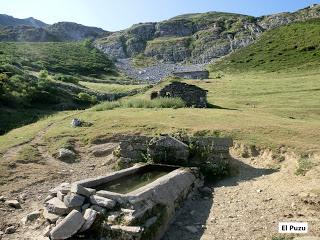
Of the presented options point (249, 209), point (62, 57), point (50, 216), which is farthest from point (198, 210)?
point (62, 57)

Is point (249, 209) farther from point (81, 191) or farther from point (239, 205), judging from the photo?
point (81, 191)

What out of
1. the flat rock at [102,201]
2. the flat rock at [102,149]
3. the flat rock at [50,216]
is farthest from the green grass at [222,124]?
the flat rock at [50,216]

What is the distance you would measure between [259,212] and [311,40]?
9817 centimetres

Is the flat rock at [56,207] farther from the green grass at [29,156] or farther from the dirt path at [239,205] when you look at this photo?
the green grass at [29,156]

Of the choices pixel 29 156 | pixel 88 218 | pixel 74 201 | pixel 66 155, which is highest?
pixel 74 201

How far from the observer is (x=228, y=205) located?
14609 millimetres

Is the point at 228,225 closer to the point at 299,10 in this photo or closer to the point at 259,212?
the point at 259,212

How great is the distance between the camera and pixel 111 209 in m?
11.8

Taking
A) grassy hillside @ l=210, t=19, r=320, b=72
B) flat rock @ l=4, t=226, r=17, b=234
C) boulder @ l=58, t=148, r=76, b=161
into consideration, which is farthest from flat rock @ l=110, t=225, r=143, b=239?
grassy hillside @ l=210, t=19, r=320, b=72

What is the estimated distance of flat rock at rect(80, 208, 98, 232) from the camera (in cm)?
1123

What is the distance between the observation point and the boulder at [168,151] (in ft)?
59.5

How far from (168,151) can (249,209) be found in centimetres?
515

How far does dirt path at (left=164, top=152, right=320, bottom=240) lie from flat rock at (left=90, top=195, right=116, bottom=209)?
5.59 ft

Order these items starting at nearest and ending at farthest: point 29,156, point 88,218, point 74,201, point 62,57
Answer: point 88,218
point 74,201
point 29,156
point 62,57
